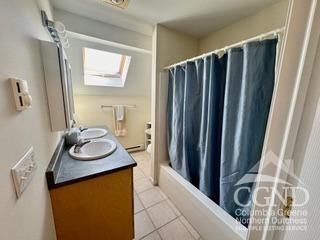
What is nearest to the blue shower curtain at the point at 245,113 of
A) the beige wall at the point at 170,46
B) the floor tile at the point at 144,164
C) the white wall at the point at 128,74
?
the beige wall at the point at 170,46

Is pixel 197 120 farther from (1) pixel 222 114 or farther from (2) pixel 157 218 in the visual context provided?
(2) pixel 157 218

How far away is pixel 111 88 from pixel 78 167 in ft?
6.33

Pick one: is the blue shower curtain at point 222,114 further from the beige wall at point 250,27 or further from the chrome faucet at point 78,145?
the chrome faucet at point 78,145

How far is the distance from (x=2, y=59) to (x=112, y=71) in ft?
7.64

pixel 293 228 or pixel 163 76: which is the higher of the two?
pixel 163 76

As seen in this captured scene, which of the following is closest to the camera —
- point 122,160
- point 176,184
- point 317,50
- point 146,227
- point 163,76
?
point 317,50

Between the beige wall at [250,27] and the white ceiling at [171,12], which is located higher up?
the white ceiling at [171,12]

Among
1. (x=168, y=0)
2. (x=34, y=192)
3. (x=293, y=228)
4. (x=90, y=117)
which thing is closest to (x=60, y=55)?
(x=34, y=192)

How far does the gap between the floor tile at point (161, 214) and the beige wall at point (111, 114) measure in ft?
5.55

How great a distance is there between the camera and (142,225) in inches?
55.9

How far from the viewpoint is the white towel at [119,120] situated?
9.08 ft

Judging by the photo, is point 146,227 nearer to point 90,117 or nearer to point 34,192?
point 34,192

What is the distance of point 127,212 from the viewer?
112cm

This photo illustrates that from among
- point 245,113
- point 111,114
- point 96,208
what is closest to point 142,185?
point 96,208
